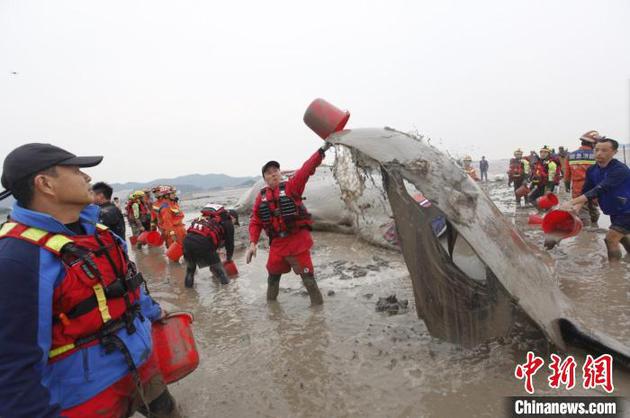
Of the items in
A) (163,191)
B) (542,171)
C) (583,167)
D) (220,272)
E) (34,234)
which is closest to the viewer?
(34,234)

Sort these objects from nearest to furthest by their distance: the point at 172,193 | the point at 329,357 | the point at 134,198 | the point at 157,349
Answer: the point at 157,349, the point at 329,357, the point at 172,193, the point at 134,198

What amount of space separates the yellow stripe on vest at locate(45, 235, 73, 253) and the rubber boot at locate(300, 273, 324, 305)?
2870 millimetres

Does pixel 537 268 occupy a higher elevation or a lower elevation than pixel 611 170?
lower

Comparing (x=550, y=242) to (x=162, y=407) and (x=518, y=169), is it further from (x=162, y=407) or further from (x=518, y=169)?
(x=518, y=169)

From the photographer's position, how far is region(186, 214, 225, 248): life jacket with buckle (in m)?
5.46

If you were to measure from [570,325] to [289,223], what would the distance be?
101 inches

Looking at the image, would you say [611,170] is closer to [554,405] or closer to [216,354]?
[554,405]

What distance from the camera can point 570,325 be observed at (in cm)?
257

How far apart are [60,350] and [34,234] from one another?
0.49 metres

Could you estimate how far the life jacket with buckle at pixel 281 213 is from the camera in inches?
155

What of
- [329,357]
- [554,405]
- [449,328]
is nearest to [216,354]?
[329,357]

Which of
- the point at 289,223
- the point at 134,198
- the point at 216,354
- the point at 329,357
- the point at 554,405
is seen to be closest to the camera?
the point at 554,405

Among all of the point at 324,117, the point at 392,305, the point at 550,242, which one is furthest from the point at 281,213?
the point at 550,242

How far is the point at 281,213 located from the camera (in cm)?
396
